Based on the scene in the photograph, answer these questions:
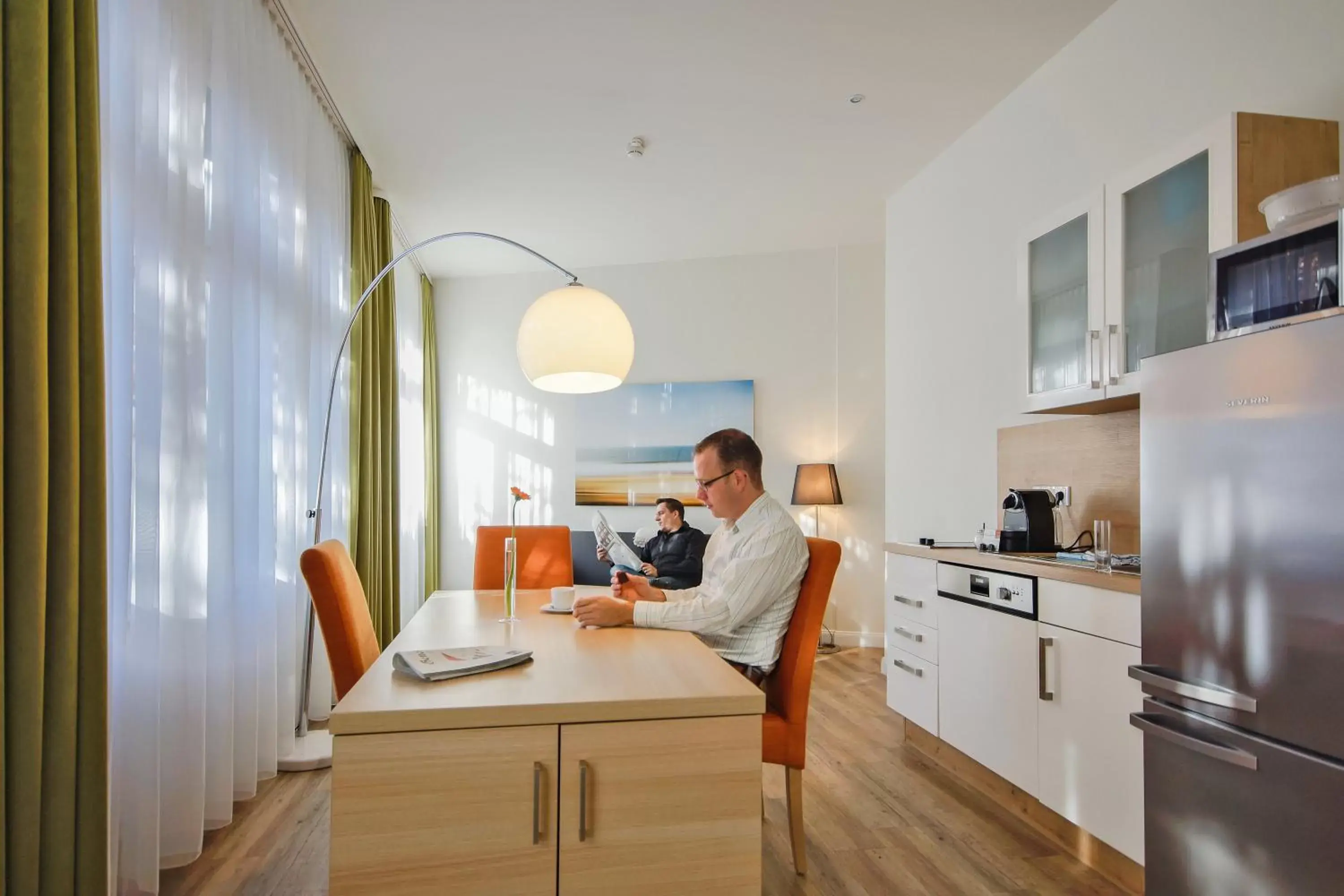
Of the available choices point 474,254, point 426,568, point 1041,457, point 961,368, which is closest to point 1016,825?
point 1041,457

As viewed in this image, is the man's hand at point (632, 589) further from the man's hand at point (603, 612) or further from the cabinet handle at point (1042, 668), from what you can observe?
the cabinet handle at point (1042, 668)

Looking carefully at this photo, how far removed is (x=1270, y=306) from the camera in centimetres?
174

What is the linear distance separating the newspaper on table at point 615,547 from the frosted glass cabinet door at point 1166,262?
3.63 meters

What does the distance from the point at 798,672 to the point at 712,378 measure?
13.4 feet

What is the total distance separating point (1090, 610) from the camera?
2.20 m

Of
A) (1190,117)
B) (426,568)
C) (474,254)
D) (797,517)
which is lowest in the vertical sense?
(426,568)

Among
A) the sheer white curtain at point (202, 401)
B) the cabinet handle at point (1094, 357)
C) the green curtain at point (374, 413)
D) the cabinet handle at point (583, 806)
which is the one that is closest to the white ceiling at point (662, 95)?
the green curtain at point (374, 413)

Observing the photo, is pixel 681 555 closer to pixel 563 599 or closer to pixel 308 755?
pixel 308 755

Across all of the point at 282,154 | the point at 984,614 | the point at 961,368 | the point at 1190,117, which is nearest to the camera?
the point at 1190,117

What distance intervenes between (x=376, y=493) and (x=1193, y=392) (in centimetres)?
373

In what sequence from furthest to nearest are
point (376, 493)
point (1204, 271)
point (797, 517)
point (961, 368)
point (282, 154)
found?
1. point (797, 517)
2. point (376, 493)
3. point (961, 368)
4. point (282, 154)
5. point (1204, 271)

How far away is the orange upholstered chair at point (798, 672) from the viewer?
2062 mm

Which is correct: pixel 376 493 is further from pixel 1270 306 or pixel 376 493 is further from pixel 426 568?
pixel 1270 306

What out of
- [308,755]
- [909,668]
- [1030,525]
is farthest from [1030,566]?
[308,755]
